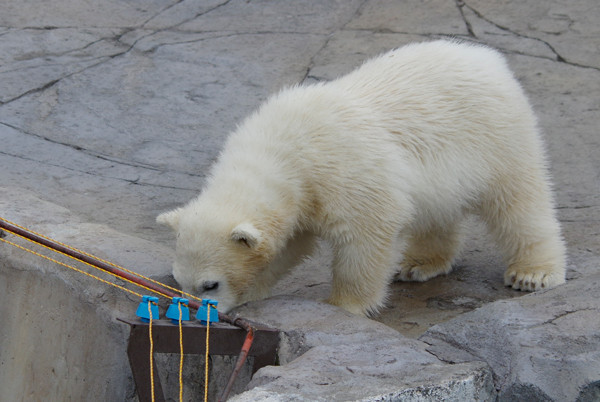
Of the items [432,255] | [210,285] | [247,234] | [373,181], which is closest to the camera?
[247,234]

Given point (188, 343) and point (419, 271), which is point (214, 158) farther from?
point (188, 343)

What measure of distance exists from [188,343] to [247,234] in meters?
0.46

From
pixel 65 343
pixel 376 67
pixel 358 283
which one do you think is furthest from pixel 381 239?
pixel 65 343

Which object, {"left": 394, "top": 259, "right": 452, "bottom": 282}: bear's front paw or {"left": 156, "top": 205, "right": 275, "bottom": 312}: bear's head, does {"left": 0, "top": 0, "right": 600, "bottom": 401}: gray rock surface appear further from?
{"left": 156, "top": 205, "right": 275, "bottom": 312}: bear's head

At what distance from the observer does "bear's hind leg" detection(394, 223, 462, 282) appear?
4141mm

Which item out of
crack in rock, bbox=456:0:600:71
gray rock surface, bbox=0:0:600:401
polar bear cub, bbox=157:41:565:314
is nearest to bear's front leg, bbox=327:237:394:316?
polar bear cub, bbox=157:41:565:314

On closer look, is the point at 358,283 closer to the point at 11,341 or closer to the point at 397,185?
the point at 397,185

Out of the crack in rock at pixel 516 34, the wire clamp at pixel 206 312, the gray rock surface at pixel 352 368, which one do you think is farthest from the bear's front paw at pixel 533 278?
the crack in rock at pixel 516 34

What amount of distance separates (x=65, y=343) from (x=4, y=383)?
62 centimetres

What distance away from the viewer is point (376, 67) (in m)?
3.80

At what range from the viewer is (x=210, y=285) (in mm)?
3229

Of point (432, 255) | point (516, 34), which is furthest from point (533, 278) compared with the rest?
point (516, 34)

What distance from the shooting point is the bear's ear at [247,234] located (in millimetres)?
3105

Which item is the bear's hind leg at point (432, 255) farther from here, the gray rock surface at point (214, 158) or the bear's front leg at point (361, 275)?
the bear's front leg at point (361, 275)
